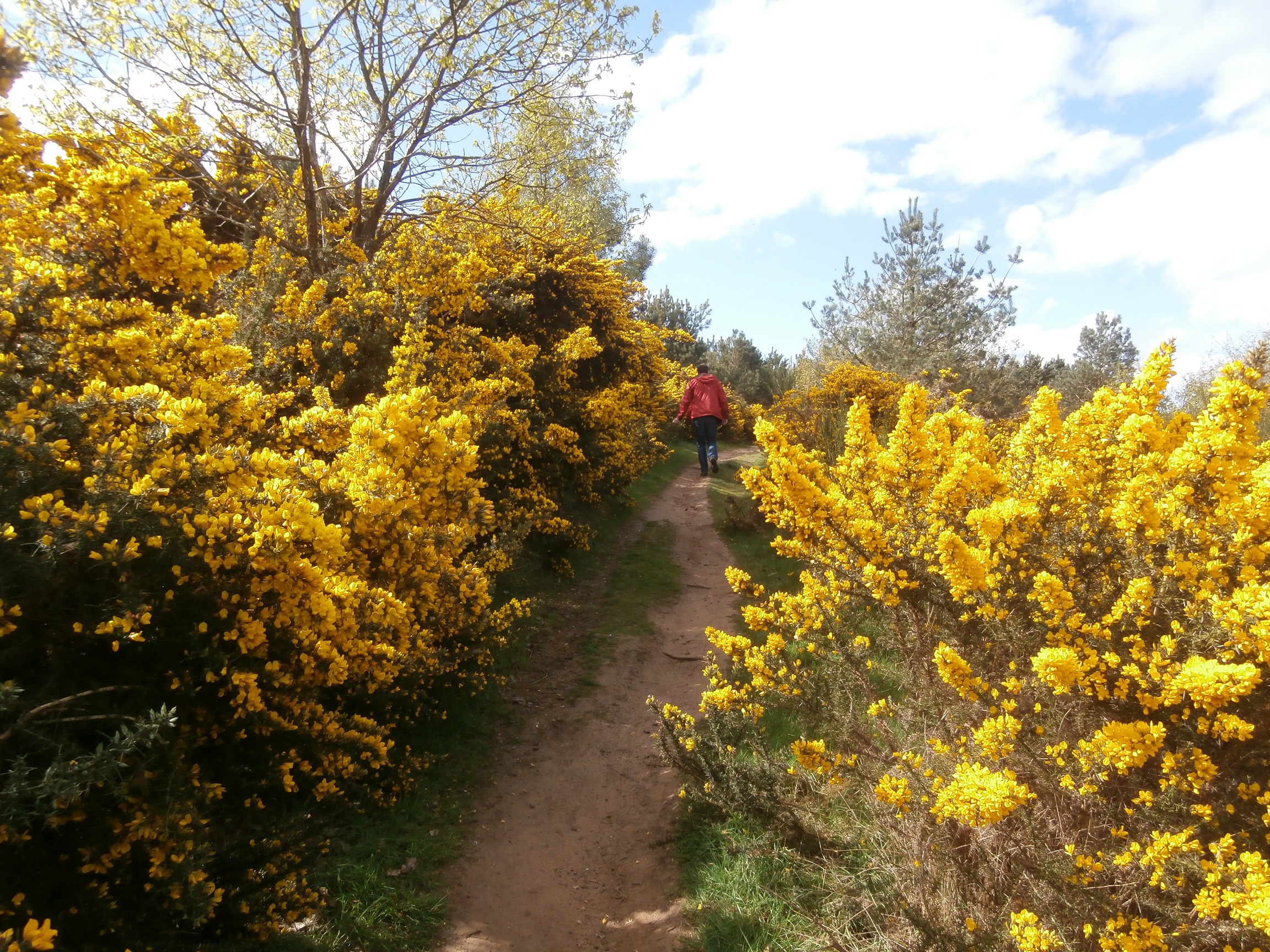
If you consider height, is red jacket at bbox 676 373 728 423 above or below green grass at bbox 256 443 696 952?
above

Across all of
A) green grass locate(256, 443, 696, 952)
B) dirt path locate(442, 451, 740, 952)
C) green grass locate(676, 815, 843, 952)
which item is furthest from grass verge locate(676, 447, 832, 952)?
green grass locate(256, 443, 696, 952)

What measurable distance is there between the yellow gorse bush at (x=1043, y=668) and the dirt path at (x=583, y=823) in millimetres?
740

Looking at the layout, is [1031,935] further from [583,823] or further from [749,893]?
[583,823]

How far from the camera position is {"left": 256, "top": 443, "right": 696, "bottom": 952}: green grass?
3.23 metres

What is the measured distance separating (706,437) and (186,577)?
1071 cm

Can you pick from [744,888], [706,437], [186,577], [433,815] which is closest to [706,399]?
[706,437]

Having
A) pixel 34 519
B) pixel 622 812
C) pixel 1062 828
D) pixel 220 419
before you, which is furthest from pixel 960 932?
pixel 220 419

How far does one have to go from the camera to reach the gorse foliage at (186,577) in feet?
6.93

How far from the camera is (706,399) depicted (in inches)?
480

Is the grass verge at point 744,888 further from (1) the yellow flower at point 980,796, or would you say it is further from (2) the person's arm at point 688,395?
(2) the person's arm at point 688,395

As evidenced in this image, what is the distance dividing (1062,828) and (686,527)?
300 inches

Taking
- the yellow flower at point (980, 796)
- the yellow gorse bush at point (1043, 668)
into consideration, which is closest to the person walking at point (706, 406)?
the yellow gorse bush at point (1043, 668)

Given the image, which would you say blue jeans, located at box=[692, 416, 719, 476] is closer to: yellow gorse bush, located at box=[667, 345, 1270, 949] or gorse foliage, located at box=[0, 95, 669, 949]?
gorse foliage, located at box=[0, 95, 669, 949]

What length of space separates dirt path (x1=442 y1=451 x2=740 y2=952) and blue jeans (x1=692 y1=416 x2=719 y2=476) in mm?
5921
